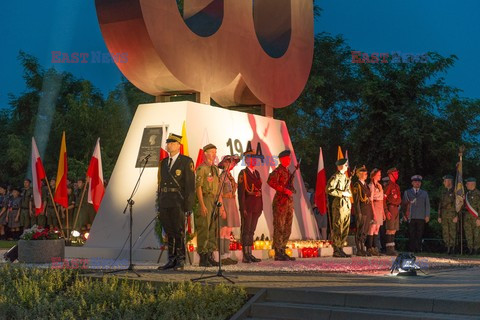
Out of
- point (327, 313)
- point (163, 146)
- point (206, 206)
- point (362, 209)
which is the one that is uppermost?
point (163, 146)

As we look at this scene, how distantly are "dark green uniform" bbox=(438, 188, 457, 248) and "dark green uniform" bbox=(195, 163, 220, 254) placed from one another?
7.40 metres

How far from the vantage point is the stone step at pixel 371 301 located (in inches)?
279

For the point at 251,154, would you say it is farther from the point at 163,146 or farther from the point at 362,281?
the point at 362,281

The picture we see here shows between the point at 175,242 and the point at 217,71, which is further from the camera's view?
the point at 217,71

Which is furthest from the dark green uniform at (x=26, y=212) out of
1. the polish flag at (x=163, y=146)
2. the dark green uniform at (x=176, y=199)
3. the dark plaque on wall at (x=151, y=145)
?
the dark green uniform at (x=176, y=199)

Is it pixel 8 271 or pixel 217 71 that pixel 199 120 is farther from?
pixel 8 271

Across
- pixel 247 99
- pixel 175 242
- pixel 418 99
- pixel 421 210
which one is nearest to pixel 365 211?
pixel 421 210

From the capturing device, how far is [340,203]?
1438 centimetres

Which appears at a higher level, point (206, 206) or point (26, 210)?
point (26, 210)

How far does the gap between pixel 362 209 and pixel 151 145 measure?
14.7 feet

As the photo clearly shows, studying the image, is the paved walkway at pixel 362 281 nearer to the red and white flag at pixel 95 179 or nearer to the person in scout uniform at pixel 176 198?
the person in scout uniform at pixel 176 198

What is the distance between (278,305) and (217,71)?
726 centimetres

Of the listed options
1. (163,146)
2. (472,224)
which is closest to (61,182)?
(163,146)

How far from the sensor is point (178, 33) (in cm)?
1322
